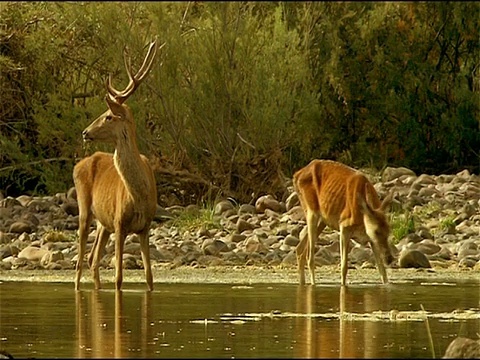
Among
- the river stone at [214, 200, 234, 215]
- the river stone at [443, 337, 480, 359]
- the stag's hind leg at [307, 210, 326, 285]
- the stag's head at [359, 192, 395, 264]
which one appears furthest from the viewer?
the river stone at [214, 200, 234, 215]

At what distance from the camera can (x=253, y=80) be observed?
24.8 meters

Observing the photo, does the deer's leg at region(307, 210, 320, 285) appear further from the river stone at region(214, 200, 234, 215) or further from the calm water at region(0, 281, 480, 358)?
the river stone at region(214, 200, 234, 215)

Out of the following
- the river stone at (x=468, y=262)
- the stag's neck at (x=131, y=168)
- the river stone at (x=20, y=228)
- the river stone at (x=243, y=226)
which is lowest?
the river stone at (x=468, y=262)

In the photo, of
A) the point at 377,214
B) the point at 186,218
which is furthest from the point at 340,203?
the point at 186,218

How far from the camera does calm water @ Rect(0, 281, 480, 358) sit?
33.2 ft

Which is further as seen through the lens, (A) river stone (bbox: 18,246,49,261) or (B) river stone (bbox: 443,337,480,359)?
(A) river stone (bbox: 18,246,49,261)

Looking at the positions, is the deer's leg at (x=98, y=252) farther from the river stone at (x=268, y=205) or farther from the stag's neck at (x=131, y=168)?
the river stone at (x=268, y=205)

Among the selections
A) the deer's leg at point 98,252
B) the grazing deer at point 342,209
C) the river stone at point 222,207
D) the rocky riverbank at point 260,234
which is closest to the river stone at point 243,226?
the rocky riverbank at point 260,234

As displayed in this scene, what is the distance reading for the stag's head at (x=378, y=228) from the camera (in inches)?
648

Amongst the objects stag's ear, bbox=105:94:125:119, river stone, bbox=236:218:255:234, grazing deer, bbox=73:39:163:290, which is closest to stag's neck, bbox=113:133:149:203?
grazing deer, bbox=73:39:163:290

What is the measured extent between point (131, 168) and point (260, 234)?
609 cm

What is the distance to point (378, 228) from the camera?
16484 millimetres

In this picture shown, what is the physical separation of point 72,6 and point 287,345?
57.4 ft

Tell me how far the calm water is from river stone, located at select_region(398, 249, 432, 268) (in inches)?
82.3
